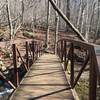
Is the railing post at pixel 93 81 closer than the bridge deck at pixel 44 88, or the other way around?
the railing post at pixel 93 81

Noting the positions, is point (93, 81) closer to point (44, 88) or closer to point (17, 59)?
point (44, 88)

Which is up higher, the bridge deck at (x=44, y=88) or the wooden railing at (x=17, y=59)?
the wooden railing at (x=17, y=59)

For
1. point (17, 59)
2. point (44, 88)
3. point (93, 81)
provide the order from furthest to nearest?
1. point (17, 59)
2. point (44, 88)
3. point (93, 81)

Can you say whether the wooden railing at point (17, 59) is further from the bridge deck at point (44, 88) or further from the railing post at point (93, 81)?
the railing post at point (93, 81)

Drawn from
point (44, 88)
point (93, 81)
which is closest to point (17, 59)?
point (44, 88)

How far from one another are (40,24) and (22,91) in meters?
39.0

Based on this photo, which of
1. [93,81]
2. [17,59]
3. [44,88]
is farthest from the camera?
[17,59]

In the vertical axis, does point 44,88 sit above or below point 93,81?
below

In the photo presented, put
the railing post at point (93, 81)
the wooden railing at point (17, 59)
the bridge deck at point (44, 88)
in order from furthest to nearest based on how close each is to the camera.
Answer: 1. the wooden railing at point (17, 59)
2. the bridge deck at point (44, 88)
3. the railing post at point (93, 81)

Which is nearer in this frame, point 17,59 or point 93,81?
point 93,81

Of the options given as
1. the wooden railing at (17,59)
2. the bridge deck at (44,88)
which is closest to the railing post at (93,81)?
the bridge deck at (44,88)

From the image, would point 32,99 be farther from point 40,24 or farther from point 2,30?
point 40,24

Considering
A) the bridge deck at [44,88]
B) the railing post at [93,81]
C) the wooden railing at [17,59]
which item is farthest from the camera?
the wooden railing at [17,59]

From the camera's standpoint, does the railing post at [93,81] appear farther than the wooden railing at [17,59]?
No
